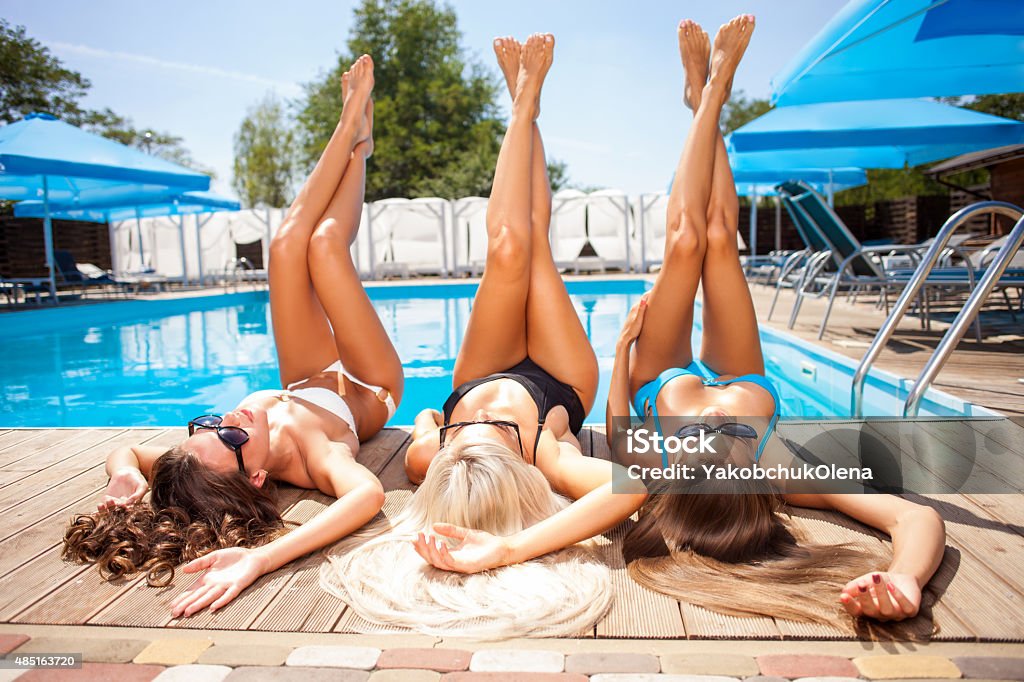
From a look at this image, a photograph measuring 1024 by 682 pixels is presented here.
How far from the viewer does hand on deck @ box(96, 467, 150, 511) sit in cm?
235

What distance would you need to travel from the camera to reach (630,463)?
271 cm

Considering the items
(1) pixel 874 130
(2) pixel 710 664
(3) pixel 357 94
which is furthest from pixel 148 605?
(1) pixel 874 130

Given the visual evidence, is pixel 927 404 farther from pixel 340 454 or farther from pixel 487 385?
pixel 340 454

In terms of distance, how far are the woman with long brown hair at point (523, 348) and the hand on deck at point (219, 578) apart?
537mm

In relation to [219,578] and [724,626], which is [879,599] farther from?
[219,578]

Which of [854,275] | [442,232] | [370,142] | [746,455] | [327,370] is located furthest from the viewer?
[442,232]

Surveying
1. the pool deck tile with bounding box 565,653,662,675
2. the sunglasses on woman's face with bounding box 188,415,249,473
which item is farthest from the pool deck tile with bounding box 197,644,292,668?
the sunglasses on woman's face with bounding box 188,415,249,473

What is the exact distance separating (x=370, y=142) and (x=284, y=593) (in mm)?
2265

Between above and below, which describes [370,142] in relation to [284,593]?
above

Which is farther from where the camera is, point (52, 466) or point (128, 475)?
point (52, 466)

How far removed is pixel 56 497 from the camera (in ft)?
8.49

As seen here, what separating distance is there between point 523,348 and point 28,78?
1038 inches

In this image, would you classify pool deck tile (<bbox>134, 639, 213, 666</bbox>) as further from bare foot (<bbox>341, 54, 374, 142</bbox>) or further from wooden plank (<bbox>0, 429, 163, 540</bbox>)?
bare foot (<bbox>341, 54, 374, 142</bbox>)

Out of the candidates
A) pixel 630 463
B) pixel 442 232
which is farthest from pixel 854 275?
pixel 442 232
